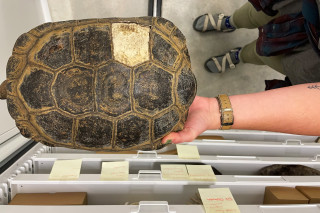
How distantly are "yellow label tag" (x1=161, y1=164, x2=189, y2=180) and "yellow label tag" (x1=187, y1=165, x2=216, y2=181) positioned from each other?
33 mm

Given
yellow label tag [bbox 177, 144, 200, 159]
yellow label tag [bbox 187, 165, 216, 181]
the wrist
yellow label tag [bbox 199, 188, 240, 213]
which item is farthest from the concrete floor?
yellow label tag [bbox 199, 188, 240, 213]

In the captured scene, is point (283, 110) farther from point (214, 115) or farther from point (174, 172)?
point (174, 172)

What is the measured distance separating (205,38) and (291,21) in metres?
1.38

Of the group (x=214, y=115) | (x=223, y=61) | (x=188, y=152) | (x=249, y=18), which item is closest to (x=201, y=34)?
(x=223, y=61)

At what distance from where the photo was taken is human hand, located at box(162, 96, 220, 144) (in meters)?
1.27

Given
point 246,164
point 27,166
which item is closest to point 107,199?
point 27,166

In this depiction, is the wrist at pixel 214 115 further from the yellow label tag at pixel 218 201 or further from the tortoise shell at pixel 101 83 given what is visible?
the yellow label tag at pixel 218 201

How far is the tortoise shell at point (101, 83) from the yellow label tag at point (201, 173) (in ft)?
1.48

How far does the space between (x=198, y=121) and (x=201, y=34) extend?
1.70 meters

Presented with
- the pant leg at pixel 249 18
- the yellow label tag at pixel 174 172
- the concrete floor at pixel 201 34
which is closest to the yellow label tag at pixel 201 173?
the yellow label tag at pixel 174 172

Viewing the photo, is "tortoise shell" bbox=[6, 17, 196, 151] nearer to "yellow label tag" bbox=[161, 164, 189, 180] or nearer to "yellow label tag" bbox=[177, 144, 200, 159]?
"yellow label tag" bbox=[161, 164, 189, 180]

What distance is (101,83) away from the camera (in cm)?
111

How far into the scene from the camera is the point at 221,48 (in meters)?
2.79

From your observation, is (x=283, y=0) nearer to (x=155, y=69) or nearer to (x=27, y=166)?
(x=155, y=69)
